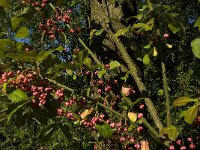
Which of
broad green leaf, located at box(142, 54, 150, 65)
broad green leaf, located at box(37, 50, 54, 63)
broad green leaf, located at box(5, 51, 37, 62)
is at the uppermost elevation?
broad green leaf, located at box(5, 51, 37, 62)

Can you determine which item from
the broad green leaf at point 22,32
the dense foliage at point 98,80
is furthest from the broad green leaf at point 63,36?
the broad green leaf at point 22,32

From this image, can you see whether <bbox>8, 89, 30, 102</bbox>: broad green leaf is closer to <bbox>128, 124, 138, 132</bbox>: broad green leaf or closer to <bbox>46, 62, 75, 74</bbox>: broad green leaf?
<bbox>46, 62, 75, 74</bbox>: broad green leaf

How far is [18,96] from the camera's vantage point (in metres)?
1.61

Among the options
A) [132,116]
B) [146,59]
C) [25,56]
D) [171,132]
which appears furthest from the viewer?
[146,59]

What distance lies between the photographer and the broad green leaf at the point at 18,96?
1.59 metres

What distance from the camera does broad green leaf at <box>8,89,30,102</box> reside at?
1.59m

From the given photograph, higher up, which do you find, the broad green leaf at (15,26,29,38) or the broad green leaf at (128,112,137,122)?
the broad green leaf at (15,26,29,38)

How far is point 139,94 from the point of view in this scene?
222 cm

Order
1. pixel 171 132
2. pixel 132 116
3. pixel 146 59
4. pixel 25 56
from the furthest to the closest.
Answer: pixel 146 59 → pixel 132 116 → pixel 171 132 → pixel 25 56

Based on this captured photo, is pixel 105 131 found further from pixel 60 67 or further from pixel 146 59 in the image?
pixel 146 59

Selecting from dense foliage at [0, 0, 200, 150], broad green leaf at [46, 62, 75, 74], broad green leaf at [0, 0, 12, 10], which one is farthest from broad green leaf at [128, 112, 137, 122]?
broad green leaf at [0, 0, 12, 10]

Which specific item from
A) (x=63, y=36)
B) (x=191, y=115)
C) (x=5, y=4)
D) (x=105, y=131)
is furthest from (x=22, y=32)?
(x=191, y=115)

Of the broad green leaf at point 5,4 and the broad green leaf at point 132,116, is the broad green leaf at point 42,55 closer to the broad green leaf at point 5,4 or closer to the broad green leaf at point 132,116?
the broad green leaf at point 5,4

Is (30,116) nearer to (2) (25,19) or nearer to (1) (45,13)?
(2) (25,19)
